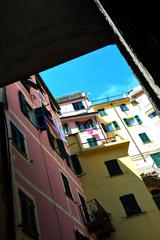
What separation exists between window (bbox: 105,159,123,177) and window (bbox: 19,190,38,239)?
493 inches

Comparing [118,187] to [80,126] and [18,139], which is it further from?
[80,126]

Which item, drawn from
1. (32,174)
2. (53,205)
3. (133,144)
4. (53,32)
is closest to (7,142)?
(32,174)

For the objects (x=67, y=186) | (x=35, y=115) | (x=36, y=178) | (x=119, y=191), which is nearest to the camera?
(x=36, y=178)

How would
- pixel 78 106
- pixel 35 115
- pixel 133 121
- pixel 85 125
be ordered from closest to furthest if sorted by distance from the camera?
pixel 35 115 → pixel 85 125 → pixel 78 106 → pixel 133 121

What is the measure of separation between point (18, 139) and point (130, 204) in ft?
38.6

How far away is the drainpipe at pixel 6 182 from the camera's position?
724 cm

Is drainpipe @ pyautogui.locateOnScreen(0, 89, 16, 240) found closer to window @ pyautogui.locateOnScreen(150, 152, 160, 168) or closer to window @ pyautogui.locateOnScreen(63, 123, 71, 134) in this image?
window @ pyautogui.locateOnScreen(63, 123, 71, 134)

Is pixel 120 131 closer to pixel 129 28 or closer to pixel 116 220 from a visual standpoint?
pixel 116 220

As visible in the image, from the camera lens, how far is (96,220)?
1530 cm

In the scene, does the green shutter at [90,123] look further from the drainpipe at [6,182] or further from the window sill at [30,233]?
the window sill at [30,233]

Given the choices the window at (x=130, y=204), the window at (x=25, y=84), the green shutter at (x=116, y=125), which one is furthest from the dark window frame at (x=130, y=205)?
the green shutter at (x=116, y=125)

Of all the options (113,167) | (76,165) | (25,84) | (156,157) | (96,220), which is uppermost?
(156,157)

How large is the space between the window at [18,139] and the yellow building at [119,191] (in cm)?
693

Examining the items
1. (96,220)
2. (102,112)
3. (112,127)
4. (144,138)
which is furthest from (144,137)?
(96,220)
